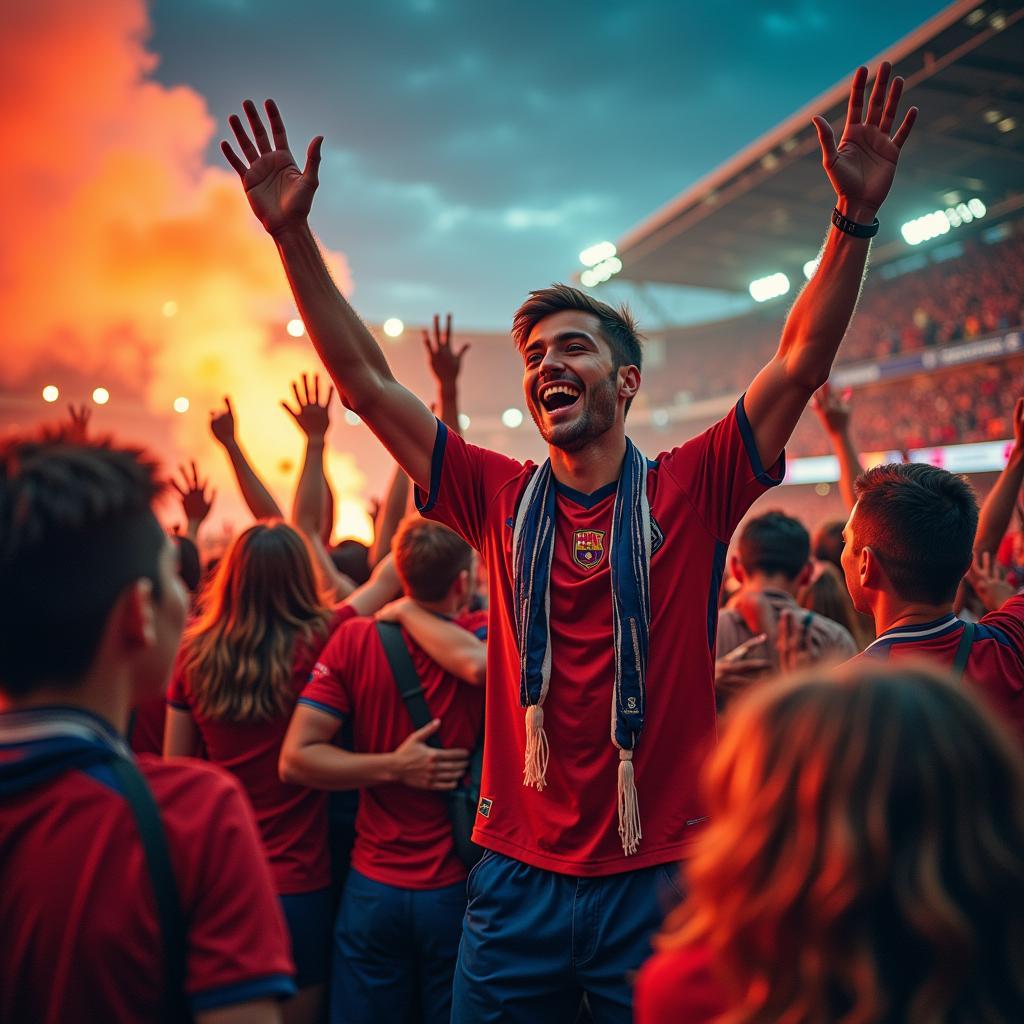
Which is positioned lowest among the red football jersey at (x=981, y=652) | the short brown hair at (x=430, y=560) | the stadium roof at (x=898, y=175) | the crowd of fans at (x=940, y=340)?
the red football jersey at (x=981, y=652)

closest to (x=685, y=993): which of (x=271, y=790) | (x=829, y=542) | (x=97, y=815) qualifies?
(x=97, y=815)

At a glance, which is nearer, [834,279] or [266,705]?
[834,279]

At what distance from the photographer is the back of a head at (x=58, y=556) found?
1363 mm

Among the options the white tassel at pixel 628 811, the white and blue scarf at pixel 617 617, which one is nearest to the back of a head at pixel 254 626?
the white and blue scarf at pixel 617 617

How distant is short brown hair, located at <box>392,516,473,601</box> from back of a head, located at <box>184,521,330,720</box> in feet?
1.23

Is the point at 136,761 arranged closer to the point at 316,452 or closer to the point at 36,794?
the point at 36,794

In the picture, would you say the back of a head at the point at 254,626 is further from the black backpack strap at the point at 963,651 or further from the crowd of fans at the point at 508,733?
the black backpack strap at the point at 963,651

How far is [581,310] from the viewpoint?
2.82 metres

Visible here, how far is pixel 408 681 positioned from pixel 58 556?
1.89 m

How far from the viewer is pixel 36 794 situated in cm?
130

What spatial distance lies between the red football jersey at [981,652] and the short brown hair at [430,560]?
1.48 metres

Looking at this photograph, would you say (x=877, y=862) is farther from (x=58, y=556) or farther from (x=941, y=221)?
(x=941, y=221)

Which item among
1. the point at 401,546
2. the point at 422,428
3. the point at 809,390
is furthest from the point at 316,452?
the point at 809,390

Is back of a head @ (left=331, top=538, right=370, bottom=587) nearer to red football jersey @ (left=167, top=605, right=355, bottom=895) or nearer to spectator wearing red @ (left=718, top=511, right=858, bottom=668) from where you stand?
red football jersey @ (left=167, top=605, right=355, bottom=895)
